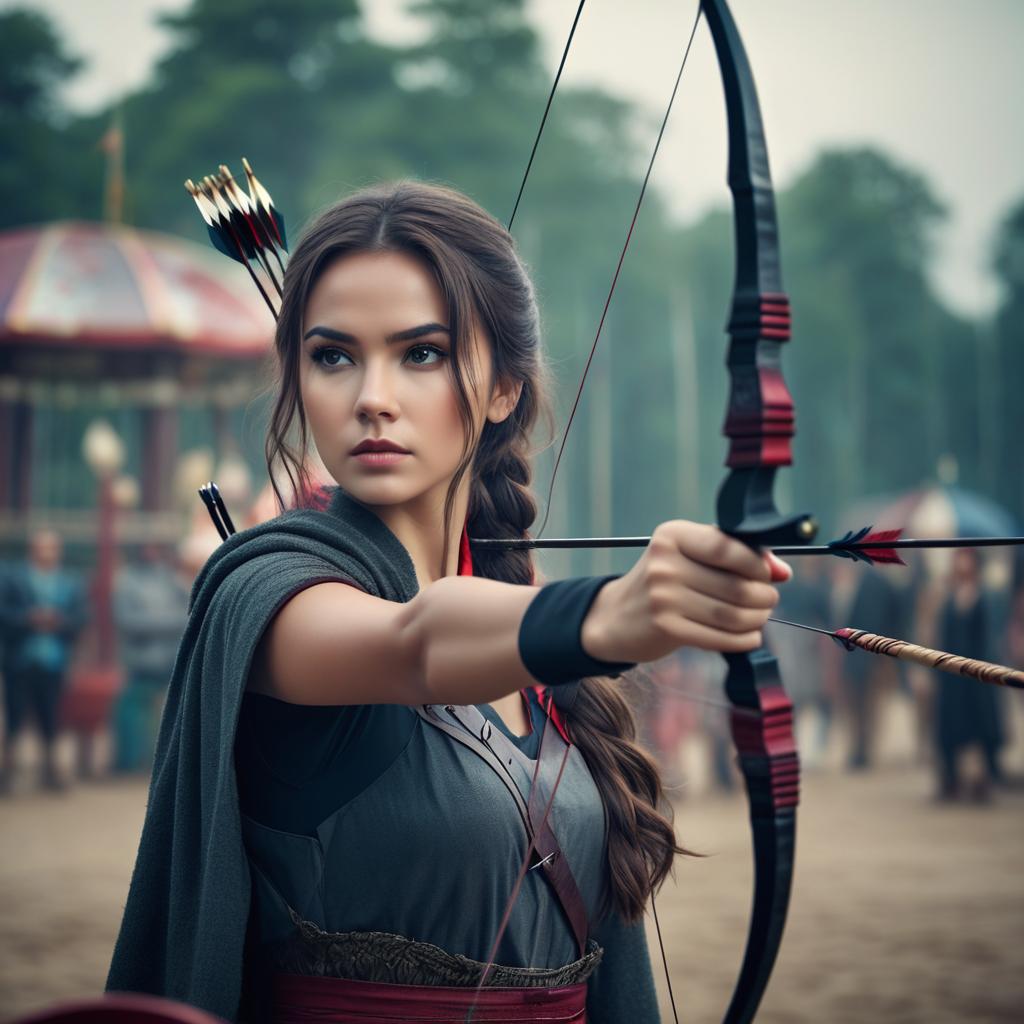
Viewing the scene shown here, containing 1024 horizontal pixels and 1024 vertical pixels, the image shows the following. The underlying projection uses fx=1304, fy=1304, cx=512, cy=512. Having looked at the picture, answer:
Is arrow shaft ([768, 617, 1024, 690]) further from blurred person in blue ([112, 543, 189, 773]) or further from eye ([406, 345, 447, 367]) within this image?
blurred person in blue ([112, 543, 189, 773])

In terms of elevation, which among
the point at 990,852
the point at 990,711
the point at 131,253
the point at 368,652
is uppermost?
the point at 131,253

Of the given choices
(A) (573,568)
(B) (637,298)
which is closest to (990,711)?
(A) (573,568)

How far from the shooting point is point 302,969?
1.43 meters

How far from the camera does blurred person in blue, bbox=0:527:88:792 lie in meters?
8.53

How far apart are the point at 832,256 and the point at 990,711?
21207mm

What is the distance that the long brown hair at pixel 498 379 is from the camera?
149 cm

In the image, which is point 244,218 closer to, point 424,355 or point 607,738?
point 424,355

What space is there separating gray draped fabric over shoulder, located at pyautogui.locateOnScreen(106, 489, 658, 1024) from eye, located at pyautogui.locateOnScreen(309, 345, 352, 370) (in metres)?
0.16

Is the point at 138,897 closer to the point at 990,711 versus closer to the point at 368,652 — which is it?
the point at 368,652

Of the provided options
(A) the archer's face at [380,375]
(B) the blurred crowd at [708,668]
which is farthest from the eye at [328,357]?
(B) the blurred crowd at [708,668]

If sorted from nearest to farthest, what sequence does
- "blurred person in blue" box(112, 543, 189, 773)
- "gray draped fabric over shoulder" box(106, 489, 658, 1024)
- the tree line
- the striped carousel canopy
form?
"gray draped fabric over shoulder" box(106, 489, 658, 1024) → "blurred person in blue" box(112, 543, 189, 773) → the striped carousel canopy → the tree line

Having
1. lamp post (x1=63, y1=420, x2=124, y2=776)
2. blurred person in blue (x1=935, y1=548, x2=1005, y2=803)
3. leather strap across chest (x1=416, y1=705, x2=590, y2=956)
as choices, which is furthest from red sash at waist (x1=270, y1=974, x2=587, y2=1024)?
lamp post (x1=63, y1=420, x2=124, y2=776)

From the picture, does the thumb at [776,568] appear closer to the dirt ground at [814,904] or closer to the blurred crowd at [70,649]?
the dirt ground at [814,904]

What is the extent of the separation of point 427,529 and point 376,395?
0.23 meters
